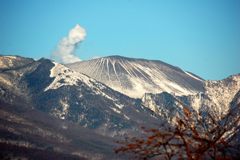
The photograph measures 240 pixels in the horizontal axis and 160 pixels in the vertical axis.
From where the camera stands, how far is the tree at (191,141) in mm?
10227

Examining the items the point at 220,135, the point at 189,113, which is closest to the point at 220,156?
the point at 220,135

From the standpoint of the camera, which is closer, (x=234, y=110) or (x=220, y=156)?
(x=220, y=156)

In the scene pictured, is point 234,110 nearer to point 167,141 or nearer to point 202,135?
point 202,135

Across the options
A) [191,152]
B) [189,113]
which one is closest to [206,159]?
[191,152]

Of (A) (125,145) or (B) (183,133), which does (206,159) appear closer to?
(B) (183,133)

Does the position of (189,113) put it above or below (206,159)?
above

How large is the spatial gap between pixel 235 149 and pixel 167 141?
5.57 ft

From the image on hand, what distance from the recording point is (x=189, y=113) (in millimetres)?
10562

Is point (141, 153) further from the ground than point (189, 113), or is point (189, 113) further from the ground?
point (189, 113)

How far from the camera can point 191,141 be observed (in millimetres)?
10445

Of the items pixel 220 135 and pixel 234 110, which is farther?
pixel 234 110

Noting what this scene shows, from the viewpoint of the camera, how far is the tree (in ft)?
33.6

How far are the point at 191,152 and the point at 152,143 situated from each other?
949mm

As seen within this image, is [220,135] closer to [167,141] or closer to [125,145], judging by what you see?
[167,141]
